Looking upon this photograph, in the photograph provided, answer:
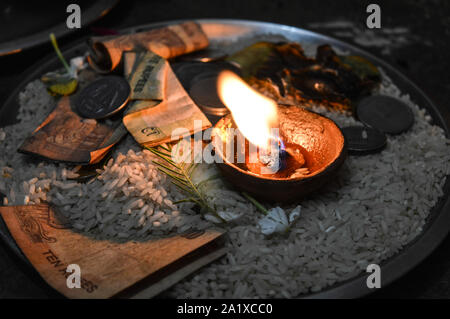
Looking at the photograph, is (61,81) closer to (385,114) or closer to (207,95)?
(207,95)

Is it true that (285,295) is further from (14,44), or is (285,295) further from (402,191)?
(14,44)

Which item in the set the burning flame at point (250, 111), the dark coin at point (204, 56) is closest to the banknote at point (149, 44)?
the dark coin at point (204, 56)

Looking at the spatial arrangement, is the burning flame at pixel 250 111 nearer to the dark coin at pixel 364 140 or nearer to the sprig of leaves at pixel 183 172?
the sprig of leaves at pixel 183 172

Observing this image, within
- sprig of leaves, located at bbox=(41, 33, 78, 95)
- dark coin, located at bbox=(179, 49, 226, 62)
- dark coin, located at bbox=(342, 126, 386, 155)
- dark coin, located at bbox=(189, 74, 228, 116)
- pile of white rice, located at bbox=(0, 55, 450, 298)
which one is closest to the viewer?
pile of white rice, located at bbox=(0, 55, 450, 298)

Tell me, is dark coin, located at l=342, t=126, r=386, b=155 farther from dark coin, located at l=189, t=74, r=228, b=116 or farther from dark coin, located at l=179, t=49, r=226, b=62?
dark coin, located at l=179, t=49, r=226, b=62

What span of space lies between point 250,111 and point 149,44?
93 cm

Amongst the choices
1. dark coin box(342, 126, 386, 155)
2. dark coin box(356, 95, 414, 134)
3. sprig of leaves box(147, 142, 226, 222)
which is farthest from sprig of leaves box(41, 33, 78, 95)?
dark coin box(356, 95, 414, 134)

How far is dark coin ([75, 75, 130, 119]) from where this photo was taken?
206 cm

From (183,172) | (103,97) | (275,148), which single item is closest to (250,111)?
(275,148)

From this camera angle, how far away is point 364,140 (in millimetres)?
2018

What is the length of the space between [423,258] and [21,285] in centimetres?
168

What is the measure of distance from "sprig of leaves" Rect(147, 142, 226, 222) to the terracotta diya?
16 cm

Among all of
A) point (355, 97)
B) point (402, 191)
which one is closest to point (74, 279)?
point (402, 191)

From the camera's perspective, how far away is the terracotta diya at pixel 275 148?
159 cm
